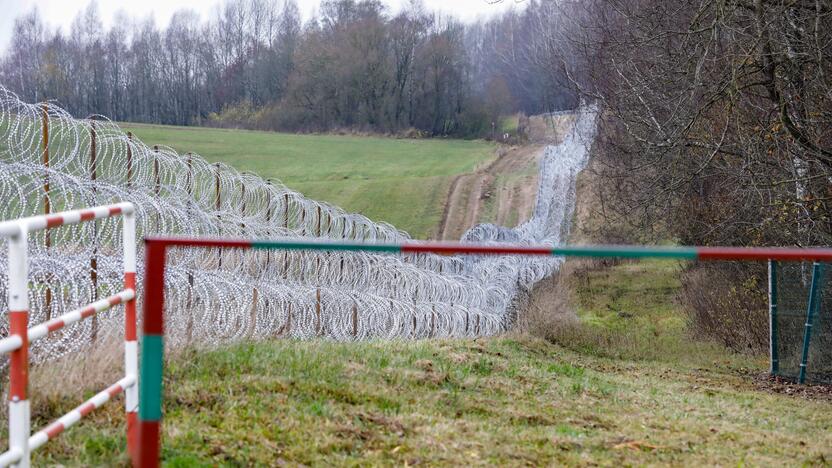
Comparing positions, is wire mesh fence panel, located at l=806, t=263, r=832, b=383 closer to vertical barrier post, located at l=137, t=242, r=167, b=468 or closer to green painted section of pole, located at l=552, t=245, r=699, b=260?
green painted section of pole, located at l=552, t=245, r=699, b=260

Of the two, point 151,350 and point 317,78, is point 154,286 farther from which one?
point 317,78

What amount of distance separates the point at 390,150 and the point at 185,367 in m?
63.9

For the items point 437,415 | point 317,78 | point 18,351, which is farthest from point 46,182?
point 317,78

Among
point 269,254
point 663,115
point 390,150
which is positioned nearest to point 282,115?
point 390,150

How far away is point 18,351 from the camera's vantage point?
3.94 metres

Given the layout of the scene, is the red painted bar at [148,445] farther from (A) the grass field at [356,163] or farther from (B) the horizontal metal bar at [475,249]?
(A) the grass field at [356,163]

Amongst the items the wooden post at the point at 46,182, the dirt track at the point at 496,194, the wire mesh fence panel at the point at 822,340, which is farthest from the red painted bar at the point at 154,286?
the dirt track at the point at 496,194

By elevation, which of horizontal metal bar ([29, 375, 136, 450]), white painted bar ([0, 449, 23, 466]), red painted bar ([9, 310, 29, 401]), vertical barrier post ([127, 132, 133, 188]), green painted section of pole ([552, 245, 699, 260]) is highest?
vertical barrier post ([127, 132, 133, 188])

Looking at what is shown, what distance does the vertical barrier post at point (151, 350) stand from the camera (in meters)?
3.49

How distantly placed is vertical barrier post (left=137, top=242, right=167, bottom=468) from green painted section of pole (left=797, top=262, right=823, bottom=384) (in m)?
8.86

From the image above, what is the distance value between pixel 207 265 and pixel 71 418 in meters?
6.70

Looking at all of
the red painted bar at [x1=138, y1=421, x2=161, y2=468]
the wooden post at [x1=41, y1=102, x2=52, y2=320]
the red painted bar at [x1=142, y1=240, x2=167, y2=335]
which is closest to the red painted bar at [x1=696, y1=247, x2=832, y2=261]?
the red painted bar at [x1=142, y1=240, x2=167, y2=335]

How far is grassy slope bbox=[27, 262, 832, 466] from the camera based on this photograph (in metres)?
5.11

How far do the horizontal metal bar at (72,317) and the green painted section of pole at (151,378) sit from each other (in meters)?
0.75
